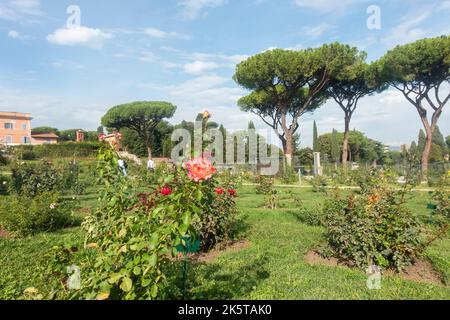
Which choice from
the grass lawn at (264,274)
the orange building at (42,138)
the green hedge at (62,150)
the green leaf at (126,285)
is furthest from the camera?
the orange building at (42,138)

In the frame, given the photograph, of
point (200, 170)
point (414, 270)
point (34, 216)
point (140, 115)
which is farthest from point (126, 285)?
point (140, 115)

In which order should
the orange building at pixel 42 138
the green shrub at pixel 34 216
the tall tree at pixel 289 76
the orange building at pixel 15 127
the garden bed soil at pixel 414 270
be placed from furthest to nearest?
1. the orange building at pixel 42 138
2. the orange building at pixel 15 127
3. the tall tree at pixel 289 76
4. the green shrub at pixel 34 216
5. the garden bed soil at pixel 414 270

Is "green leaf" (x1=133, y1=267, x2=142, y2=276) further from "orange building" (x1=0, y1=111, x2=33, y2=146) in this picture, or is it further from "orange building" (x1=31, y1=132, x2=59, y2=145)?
"orange building" (x1=31, y1=132, x2=59, y2=145)

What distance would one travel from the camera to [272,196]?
817 cm

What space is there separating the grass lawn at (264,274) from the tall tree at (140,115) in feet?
104

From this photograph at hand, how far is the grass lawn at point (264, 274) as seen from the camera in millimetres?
2830

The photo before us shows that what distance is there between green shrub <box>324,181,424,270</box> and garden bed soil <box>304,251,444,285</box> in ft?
0.28

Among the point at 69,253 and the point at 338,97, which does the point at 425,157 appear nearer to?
the point at 338,97

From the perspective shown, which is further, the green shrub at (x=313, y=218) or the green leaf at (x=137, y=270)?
the green shrub at (x=313, y=218)

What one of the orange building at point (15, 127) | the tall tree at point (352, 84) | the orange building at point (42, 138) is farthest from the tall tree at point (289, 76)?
the orange building at point (42, 138)

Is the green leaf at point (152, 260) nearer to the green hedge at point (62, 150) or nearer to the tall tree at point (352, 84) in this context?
the tall tree at point (352, 84)

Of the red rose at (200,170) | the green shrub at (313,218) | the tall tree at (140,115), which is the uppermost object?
the tall tree at (140,115)

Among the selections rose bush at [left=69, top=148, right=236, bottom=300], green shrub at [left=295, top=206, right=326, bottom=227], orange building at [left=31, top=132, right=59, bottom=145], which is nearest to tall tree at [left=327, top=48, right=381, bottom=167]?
green shrub at [left=295, top=206, right=326, bottom=227]
